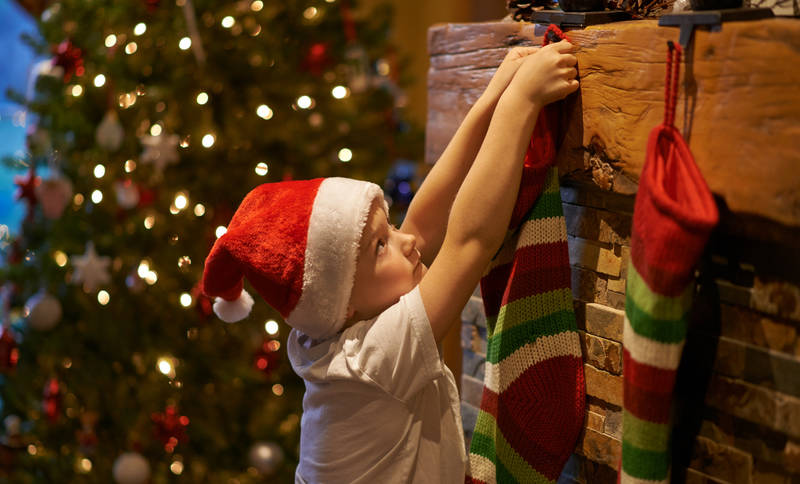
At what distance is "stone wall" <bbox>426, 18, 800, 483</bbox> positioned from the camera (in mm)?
802

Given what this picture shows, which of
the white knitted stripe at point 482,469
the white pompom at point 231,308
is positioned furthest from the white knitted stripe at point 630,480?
the white pompom at point 231,308

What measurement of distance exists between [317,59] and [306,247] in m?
1.32

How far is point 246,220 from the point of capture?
3.48 feet

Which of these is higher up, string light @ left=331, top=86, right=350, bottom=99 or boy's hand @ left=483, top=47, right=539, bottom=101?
boy's hand @ left=483, top=47, right=539, bottom=101

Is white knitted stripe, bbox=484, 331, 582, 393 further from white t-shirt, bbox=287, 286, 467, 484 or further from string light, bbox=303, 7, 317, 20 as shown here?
string light, bbox=303, 7, 317, 20

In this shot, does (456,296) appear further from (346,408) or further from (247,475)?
(247,475)

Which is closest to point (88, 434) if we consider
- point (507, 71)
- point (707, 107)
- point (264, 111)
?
point (264, 111)

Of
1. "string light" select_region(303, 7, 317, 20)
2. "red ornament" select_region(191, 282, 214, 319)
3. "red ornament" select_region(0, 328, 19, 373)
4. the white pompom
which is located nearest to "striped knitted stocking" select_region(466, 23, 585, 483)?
the white pompom

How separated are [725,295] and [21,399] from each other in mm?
2136

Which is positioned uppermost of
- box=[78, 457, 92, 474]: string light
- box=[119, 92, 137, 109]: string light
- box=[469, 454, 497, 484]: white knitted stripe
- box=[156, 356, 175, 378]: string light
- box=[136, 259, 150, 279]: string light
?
box=[119, 92, 137, 109]: string light

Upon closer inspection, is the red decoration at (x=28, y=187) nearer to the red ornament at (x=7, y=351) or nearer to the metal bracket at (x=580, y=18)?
the red ornament at (x=7, y=351)

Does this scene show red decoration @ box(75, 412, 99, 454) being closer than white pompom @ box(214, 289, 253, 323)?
No

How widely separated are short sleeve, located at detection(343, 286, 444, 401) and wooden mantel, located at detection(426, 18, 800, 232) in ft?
1.03

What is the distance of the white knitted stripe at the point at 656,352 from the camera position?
2.68 ft
